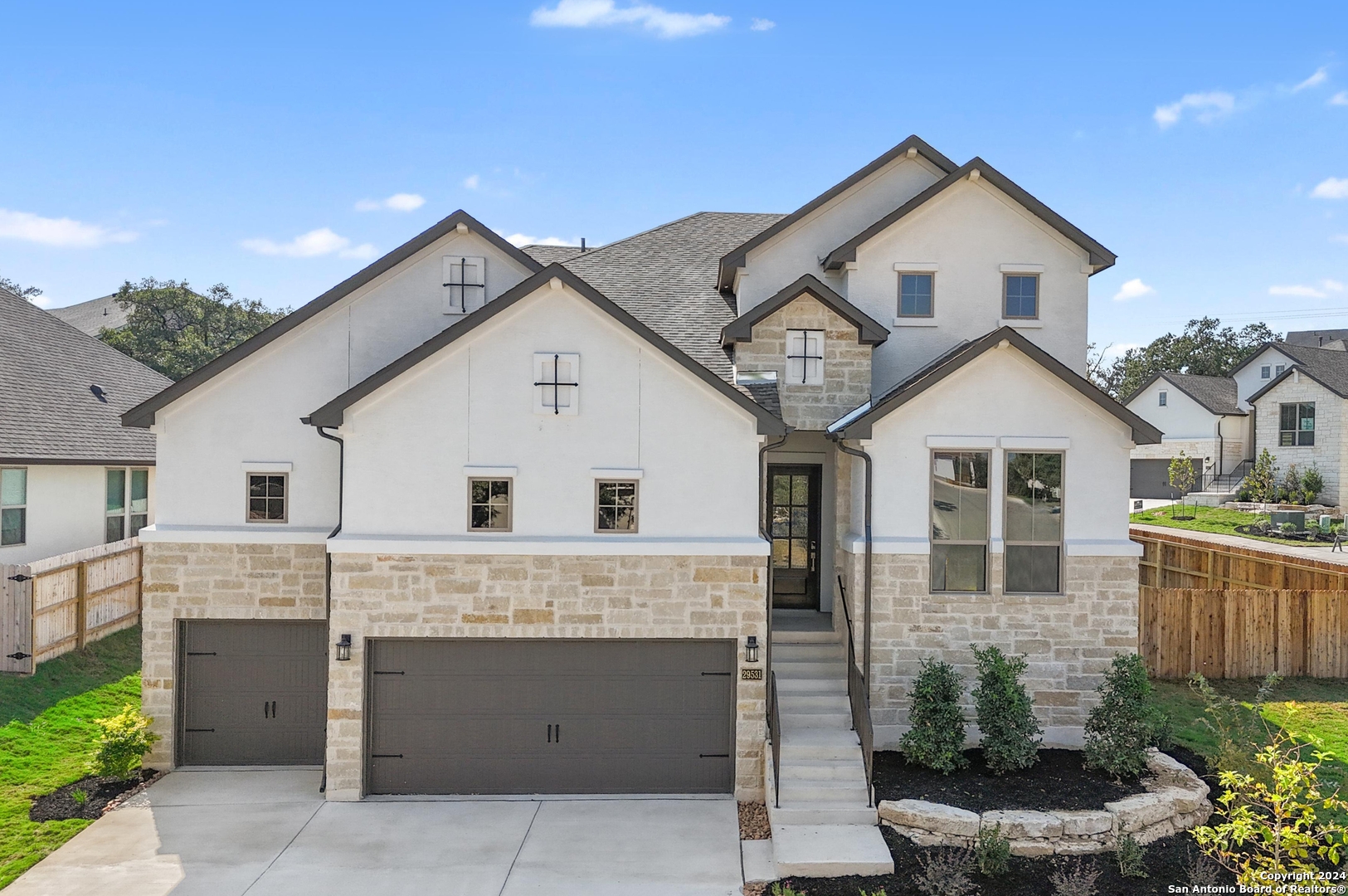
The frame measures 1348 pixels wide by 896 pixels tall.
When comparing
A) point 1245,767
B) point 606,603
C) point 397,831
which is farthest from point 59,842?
point 1245,767

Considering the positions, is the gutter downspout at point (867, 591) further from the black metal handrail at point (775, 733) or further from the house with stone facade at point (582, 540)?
the black metal handrail at point (775, 733)

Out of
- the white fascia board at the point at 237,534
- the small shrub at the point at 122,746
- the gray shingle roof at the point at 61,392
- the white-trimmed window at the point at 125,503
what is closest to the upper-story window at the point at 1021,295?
the white fascia board at the point at 237,534

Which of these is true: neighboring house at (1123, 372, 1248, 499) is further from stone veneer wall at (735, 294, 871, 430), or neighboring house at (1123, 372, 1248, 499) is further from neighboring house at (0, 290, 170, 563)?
neighboring house at (0, 290, 170, 563)

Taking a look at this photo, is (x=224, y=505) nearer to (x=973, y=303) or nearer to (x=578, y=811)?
(x=578, y=811)

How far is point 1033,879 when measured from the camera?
8719 millimetres

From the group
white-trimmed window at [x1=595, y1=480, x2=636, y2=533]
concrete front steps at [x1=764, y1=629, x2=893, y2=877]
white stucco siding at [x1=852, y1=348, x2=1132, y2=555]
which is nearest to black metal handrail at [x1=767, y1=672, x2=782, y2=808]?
concrete front steps at [x1=764, y1=629, x2=893, y2=877]

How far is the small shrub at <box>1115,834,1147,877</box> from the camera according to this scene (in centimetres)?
866

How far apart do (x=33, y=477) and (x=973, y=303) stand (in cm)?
1770

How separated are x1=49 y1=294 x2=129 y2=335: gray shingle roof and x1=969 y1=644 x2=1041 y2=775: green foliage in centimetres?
4940

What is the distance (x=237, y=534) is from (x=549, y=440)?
4649 mm

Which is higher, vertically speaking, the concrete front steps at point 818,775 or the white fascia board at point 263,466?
the white fascia board at point 263,466

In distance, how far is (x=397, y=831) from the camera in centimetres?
1002

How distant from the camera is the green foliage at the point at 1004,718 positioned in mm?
10516

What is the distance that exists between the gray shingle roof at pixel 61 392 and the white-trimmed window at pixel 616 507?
12000mm
